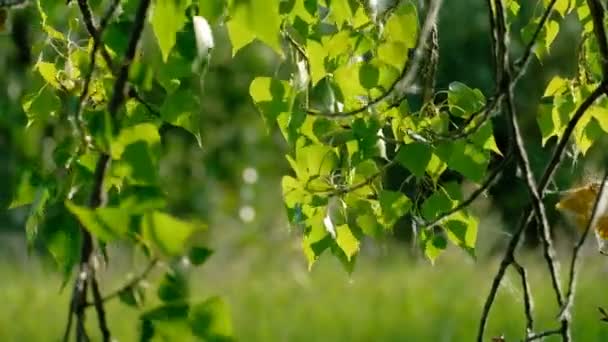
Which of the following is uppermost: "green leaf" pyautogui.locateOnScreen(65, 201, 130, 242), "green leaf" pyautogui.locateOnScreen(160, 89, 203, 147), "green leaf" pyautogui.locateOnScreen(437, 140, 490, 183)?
"green leaf" pyautogui.locateOnScreen(65, 201, 130, 242)

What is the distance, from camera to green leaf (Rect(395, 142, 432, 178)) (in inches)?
66.9

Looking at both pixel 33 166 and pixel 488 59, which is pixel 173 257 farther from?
pixel 488 59

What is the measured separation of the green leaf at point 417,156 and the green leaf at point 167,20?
49cm

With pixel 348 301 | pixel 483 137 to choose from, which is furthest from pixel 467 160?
pixel 348 301

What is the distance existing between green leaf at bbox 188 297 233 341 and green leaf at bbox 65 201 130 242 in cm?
9

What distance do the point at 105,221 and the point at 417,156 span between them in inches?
27.1

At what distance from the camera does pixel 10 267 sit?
822 cm

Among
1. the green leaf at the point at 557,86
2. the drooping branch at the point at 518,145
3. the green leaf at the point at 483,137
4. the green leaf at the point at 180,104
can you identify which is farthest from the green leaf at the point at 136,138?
the green leaf at the point at 557,86

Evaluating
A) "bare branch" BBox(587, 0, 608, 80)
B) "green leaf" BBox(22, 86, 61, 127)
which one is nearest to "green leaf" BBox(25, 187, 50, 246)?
"green leaf" BBox(22, 86, 61, 127)

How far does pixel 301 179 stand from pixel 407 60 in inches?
9.3

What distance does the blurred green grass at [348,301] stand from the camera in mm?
5695

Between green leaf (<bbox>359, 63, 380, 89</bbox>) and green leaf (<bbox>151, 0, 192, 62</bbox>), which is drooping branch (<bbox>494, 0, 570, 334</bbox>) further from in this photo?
green leaf (<bbox>151, 0, 192, 62</bbox>)

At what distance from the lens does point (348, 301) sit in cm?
648

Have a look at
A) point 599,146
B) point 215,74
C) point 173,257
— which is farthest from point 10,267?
point 173,257
